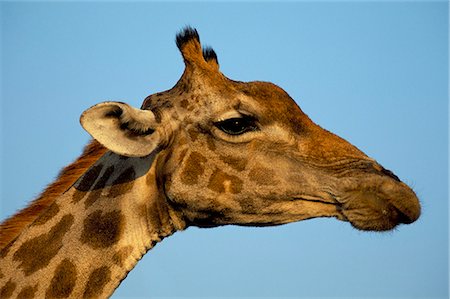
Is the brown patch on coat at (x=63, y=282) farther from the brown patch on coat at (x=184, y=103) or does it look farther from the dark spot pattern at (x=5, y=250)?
the brown patch on coat at (x=184, y=103)

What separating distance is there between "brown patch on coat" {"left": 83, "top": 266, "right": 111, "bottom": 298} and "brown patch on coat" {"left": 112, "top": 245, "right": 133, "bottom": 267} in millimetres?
144

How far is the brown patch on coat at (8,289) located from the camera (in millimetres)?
9141

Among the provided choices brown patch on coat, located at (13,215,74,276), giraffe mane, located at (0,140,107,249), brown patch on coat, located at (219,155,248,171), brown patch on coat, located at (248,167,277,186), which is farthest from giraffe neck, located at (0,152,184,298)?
brown patch on coat, located at (248,167,277,186)

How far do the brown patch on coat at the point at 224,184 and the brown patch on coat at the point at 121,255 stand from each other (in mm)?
1218

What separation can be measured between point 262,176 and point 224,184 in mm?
464

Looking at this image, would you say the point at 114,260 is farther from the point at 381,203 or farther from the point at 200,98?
the point at 381,203

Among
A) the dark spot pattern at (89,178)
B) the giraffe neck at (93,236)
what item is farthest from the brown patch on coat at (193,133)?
the dark spot pattern at (89,178)

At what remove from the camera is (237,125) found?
9.58 metres

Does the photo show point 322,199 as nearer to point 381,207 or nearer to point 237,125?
point 381,207

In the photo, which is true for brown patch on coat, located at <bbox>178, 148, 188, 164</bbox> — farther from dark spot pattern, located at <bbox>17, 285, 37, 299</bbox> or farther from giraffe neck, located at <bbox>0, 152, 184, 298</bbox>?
dark spot pattern, located at <bbox>17, 285, 37, 299</bbox>

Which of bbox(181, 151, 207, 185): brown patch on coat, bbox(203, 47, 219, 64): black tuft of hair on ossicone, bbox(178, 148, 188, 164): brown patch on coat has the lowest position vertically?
bbox(181, 151, 207, 185): brown patch on coat

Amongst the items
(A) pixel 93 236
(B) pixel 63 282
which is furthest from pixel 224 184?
(B) pixel 63 282

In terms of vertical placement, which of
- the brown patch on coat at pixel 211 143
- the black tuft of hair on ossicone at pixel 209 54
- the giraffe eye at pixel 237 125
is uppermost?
the black tuft of hair on ossicone at pixel 209 54

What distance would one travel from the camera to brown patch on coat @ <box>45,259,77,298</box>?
9.01 metres
